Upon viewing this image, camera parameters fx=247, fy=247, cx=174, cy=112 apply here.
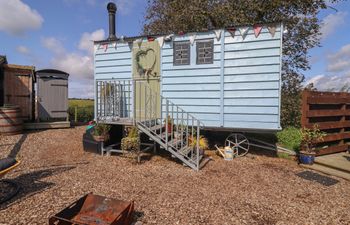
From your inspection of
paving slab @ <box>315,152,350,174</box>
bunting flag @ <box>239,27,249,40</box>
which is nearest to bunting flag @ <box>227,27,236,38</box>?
bunting flag @ <box>239,27,249,40</box>

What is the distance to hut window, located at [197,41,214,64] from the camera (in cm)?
692

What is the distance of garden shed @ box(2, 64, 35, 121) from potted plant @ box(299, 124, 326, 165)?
1048cm

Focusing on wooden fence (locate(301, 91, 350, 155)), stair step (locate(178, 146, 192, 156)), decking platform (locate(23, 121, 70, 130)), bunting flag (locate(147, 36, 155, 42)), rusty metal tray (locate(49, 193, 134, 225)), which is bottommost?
rusty metal tray (locate(49, 193, 134, 225))

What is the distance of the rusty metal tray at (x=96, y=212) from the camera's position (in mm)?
2908

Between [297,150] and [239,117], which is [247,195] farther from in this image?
[297,150]

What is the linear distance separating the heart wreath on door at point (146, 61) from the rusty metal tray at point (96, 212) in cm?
497

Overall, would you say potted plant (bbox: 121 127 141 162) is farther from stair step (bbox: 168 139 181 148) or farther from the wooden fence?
the wooden fence

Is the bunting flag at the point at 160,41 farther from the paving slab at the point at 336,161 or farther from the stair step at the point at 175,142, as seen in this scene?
the paving slab at the point at 336,161

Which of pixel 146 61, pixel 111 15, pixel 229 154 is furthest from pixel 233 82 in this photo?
pixel 111 15

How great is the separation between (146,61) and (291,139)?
4.87 meters

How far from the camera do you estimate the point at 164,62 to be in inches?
295

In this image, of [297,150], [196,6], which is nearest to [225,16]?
[196,6]

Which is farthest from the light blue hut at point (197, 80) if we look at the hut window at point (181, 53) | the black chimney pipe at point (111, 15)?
the black chimney pipe at point (111, 15)

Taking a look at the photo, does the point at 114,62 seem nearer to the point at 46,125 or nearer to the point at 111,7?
the point at 111,7
